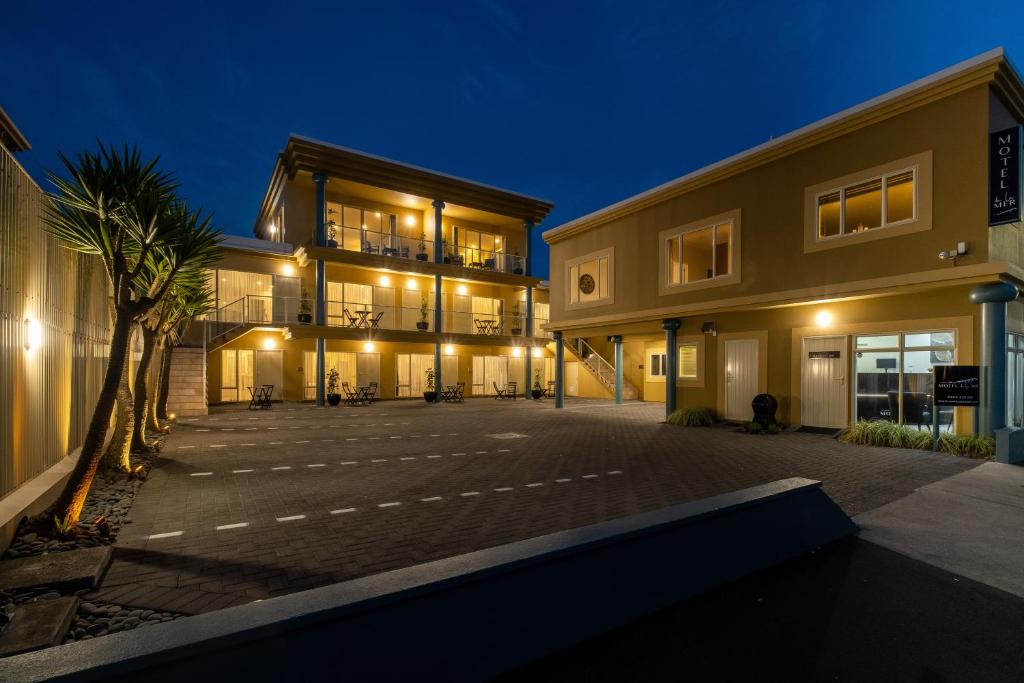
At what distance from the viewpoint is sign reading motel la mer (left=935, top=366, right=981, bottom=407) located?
29.4ft

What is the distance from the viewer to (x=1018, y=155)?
8633 millimetres

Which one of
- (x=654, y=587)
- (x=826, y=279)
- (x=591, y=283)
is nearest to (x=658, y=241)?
(x=591, y=283)

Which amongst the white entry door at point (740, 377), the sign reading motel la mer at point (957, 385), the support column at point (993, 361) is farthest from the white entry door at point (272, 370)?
the support column at point (993, 361)

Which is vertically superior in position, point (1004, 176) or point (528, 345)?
point (1004, 176)

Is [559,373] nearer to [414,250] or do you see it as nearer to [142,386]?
[414,250]

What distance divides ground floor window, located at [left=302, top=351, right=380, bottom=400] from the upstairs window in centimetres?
1879

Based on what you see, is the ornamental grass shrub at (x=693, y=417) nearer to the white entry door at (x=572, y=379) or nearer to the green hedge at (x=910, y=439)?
the green hedge at (x=910, y=439)

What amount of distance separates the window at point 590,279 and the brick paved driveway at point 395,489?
6.19 meters

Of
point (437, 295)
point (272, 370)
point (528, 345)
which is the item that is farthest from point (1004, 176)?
point (272, 370)

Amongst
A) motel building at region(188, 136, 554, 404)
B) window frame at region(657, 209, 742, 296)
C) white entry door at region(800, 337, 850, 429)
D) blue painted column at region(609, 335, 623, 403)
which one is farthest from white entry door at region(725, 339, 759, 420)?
motel building at region(188, 136, 554, 404)

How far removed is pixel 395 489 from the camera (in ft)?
22.1

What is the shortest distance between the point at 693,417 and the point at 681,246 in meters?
5.13

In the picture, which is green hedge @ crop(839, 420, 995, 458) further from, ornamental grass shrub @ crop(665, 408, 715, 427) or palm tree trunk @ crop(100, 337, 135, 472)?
palm tree trunk @ crop(100, 337, 135, 472)

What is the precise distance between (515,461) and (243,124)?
765 ft
